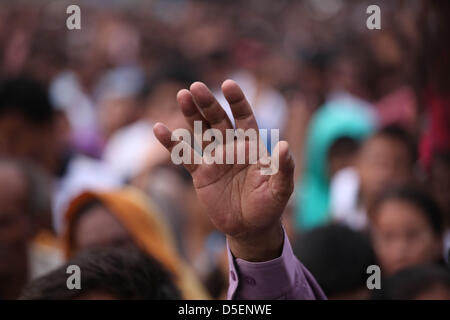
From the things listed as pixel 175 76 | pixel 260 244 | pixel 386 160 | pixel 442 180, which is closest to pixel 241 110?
pixel 260 244

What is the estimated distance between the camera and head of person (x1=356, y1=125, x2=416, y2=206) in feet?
10.6

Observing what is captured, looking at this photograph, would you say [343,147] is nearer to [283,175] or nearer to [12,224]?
[12,224]

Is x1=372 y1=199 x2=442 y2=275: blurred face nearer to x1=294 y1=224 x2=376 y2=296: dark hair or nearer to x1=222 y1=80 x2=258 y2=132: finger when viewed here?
x1=294 y1=224 x2=376 y2=296: dark hair

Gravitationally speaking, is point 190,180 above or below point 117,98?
below

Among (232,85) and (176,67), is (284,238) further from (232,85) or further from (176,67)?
(176,67)

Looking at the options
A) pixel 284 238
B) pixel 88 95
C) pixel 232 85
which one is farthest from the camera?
pixel 88 95

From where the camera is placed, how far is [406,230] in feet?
8.64

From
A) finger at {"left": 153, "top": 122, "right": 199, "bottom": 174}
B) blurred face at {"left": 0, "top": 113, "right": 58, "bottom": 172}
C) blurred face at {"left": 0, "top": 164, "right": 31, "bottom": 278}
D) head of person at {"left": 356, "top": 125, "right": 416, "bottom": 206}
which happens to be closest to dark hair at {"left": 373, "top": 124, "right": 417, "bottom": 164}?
head of person at {"left": 356, "top": 125, "right": 416, "bottom": 206}

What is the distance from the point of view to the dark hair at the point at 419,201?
2594 mm

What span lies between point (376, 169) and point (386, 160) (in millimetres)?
63

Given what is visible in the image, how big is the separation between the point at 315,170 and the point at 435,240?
1.40 metres

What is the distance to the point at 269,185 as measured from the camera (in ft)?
4.36

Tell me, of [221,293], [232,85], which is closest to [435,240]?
[221,293]

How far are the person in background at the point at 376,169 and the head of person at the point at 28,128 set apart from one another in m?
1.45
